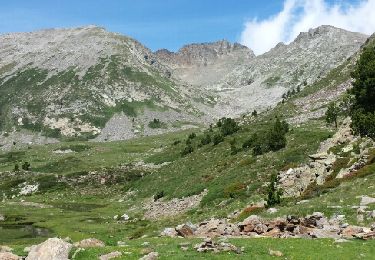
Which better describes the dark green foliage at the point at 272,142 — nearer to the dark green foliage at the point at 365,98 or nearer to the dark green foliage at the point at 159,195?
the dark green foliage at the point at 159,195

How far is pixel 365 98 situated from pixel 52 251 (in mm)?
42532

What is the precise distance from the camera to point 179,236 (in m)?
37.3

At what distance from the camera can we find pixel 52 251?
27.0m

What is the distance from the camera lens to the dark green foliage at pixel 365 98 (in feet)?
176

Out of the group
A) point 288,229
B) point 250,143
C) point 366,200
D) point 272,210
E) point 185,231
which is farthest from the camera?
point 250,143

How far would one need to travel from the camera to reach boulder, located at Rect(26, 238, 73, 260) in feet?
87.6

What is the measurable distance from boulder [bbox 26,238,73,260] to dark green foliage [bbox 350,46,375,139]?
123 ft

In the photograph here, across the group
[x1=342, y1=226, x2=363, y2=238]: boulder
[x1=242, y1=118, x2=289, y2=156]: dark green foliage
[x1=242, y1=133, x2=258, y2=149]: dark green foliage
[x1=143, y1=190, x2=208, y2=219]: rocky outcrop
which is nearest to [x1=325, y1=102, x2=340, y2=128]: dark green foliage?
[x1=242, y1=118, x2=289, y2=156]: dark green foliage

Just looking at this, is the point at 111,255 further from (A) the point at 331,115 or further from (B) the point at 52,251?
(A) the point at 331,115

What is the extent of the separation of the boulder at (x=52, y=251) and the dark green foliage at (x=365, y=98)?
123 ft

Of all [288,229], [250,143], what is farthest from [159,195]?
[288,229]

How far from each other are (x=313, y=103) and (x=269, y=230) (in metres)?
109

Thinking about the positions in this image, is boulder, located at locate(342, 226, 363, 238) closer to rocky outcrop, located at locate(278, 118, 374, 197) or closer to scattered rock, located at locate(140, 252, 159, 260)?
scattered rock, located at locate(140, 252, 159, 260)

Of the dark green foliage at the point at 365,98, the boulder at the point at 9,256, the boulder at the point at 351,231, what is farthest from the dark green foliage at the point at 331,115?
the boulder at the point at 9,256
